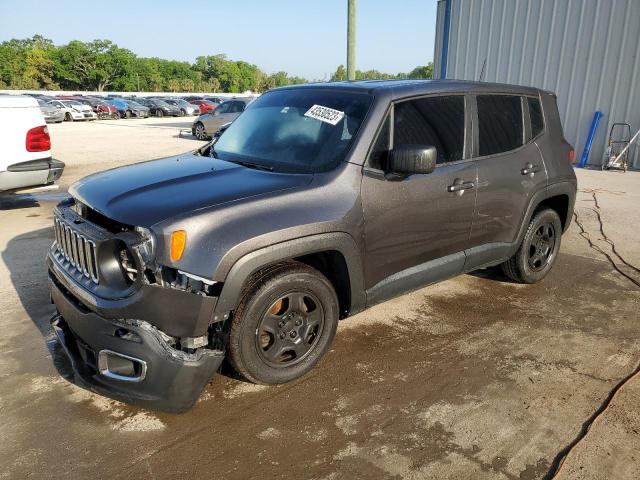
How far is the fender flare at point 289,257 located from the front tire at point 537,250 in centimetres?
203

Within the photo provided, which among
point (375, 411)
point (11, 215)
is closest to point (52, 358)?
point (375, 411)

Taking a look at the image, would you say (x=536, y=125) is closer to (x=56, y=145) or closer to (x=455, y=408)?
(x=455, y=408)

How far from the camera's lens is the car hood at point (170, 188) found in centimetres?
266

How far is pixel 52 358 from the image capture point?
135 inches

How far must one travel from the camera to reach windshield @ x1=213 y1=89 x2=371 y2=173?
3273mm

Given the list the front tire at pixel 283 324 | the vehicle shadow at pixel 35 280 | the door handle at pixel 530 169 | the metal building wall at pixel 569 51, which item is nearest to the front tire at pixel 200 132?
the metal building wall at pixel 569 51

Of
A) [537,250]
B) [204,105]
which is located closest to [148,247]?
[537,250]

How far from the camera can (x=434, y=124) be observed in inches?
142

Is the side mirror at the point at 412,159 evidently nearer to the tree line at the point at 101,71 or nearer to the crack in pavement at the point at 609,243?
the crack in pavement at the point at 609,243

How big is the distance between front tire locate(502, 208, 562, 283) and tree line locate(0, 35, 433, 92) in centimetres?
7402

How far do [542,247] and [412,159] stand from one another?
240 centimetres

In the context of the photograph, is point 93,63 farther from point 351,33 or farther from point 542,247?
point 542,247

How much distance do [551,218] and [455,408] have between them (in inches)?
Result: 103

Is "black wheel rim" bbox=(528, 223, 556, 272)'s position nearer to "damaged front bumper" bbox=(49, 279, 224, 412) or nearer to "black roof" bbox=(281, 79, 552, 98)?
"black roof" bbox=(281, 79, 552, 98)
